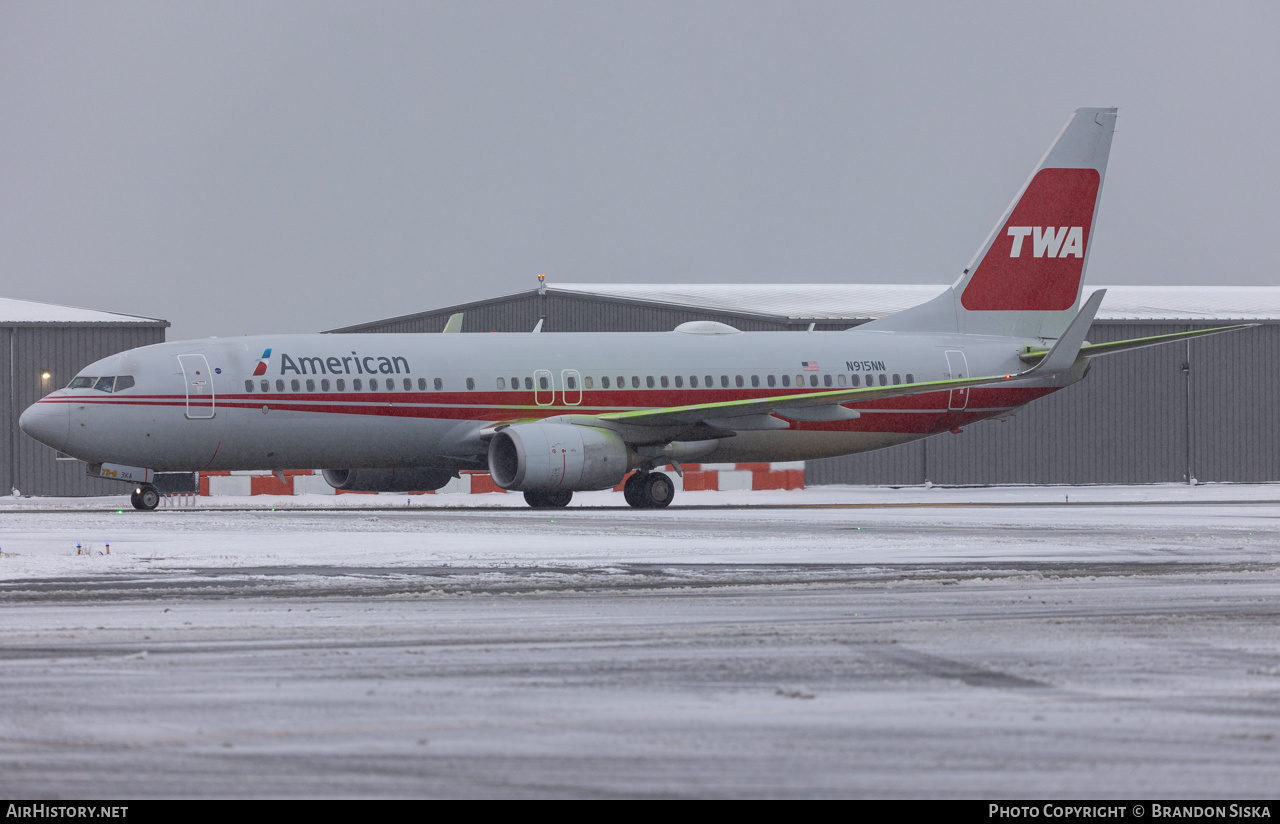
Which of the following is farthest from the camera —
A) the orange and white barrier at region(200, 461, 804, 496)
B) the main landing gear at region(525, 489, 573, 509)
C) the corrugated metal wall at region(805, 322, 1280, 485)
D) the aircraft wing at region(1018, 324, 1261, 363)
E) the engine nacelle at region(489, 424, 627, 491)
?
the corrugated metal wall at region(805, 322, 1280, 485)

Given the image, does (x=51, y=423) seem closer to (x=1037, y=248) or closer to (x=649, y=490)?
(x=649, y=490)

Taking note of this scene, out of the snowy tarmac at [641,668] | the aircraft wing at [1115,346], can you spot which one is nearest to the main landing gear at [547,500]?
the snowy tarmac at [641,668]

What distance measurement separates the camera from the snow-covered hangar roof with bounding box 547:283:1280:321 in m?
47.3

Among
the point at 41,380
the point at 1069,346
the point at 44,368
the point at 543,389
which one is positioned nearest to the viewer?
the point at 543,389

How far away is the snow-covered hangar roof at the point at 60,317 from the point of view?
43281 mm

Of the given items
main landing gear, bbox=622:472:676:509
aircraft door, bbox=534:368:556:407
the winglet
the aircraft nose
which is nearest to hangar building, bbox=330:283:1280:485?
the winglet

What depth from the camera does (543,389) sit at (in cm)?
3300

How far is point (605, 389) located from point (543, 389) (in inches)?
54.4

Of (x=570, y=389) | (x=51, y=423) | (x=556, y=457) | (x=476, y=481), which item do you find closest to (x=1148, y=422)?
(x=476, y=481)

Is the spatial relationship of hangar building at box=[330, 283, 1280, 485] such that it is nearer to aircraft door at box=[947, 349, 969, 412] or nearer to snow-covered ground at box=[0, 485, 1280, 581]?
snow-covered ground at box=[0, 485, 1280, 581]

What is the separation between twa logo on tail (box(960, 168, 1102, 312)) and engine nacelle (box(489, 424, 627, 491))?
432 inches

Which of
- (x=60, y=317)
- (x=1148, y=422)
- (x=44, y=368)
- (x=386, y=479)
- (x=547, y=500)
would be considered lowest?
(x=547, y=500)

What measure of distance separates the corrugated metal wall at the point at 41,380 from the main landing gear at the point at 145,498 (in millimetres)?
11958

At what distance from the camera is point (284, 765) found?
24.6 ft
